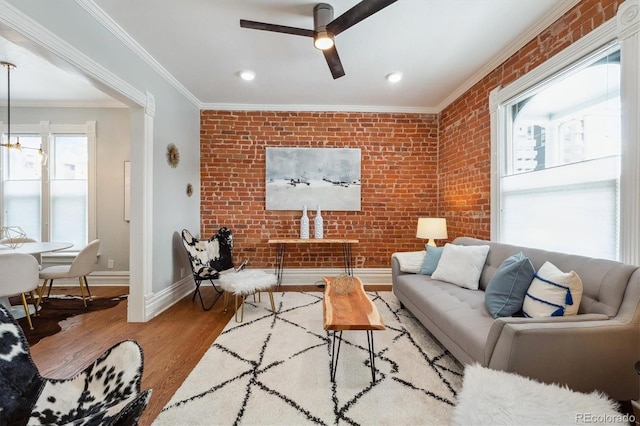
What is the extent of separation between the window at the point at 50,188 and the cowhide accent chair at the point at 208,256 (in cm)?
197

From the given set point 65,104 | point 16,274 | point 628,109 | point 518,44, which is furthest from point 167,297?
point 518,44

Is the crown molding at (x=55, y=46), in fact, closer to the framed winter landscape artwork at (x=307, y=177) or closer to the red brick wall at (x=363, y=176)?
the red brick wall at (x=363, y=176)

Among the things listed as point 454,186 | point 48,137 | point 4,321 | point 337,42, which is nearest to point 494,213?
point 454,186

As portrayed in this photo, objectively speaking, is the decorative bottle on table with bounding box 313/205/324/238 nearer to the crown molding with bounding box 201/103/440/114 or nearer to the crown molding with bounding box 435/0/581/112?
the crown molding with bounding box 201/103/440/114

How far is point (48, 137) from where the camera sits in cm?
405

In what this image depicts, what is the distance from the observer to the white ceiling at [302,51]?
2.08 m

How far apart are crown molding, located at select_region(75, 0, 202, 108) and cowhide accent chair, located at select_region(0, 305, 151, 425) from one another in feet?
7.32

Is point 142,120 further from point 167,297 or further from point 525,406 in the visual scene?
point 525,406

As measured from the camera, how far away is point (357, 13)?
1739 mm

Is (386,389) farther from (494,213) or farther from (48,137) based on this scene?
(48,137)

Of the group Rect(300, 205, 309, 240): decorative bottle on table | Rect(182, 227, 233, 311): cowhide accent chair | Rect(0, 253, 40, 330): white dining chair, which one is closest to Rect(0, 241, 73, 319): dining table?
Rect(0, 253, 40, 330): white dining chair

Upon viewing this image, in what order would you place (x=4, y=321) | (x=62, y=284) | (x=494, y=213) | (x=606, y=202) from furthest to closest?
(x=62, y=284) → (x=494, y=213) → (x=606, y=202) → (x=4, y=321)

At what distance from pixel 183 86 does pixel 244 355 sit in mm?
3306

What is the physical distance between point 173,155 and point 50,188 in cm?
247
